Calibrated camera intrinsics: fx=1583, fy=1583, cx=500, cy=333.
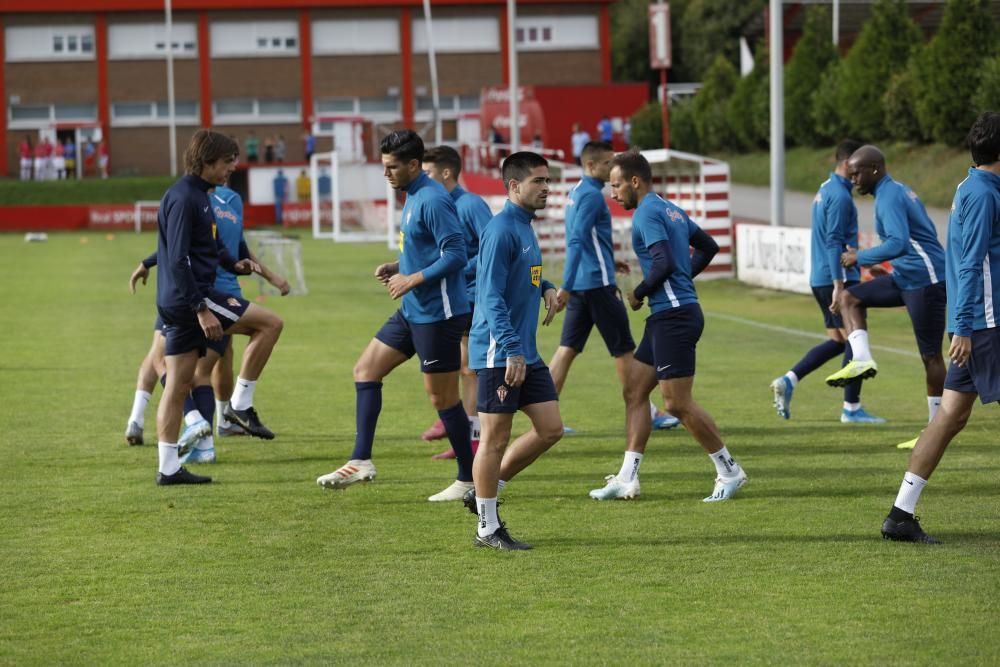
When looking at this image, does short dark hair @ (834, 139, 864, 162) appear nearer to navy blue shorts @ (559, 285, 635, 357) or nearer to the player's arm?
navy blue shorts @ (559, 285, 635, 357)

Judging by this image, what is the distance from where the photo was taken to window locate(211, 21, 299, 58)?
7219 centimetres

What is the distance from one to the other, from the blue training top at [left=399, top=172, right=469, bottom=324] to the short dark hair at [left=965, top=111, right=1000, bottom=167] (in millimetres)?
2784

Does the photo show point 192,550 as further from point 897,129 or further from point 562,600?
point 897,129

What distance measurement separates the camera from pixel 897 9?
44.0 metres

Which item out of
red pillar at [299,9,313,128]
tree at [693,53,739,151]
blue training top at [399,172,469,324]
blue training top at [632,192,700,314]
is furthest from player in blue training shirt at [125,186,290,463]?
red pillar at [299,9,313,128]

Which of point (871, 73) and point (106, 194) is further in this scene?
point (106, 194)

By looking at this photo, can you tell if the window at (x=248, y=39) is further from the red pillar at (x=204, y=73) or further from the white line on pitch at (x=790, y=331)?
the white line on pitch at (x=790, y=331)

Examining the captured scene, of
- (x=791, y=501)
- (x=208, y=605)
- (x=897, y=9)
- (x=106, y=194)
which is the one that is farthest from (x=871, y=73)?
(x=208, y=605)

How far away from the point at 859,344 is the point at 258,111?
6389 centimetres

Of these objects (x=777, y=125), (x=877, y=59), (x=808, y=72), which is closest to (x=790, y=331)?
(x=777, y=125)

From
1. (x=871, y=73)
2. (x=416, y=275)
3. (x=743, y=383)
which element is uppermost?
(x=871, y=73)

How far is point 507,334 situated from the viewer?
7621 mm

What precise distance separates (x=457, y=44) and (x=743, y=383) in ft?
197

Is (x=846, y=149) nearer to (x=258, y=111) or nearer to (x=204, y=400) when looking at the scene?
(x=204, y=400)
